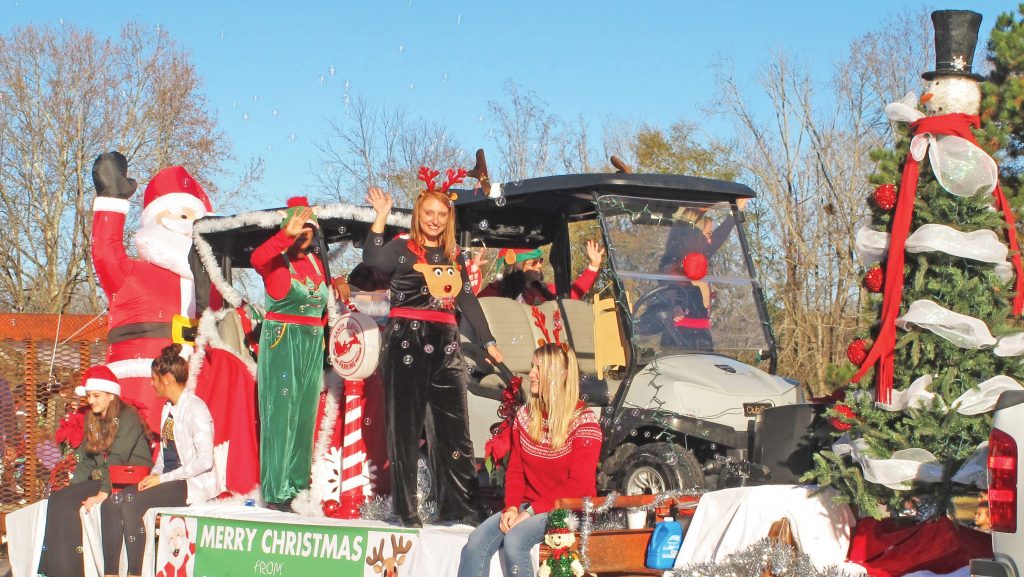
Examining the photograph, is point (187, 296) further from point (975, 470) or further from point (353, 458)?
point (975, 470)

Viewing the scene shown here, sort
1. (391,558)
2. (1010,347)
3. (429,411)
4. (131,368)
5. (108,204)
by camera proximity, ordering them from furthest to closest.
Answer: (108,204), (131,368), (429,411), (391,558), (1010,347)

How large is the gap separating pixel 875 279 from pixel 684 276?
2889 mm

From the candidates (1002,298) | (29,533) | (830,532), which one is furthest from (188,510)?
(1002,298)

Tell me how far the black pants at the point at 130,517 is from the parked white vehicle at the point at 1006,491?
540cm

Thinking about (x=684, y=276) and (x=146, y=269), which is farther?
(x=146, y=269)

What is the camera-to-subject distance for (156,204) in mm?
9688

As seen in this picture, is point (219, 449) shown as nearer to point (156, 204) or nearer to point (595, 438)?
point (156, 204)

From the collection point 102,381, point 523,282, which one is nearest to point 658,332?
point 523,282

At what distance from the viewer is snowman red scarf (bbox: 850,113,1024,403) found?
5.22 meters

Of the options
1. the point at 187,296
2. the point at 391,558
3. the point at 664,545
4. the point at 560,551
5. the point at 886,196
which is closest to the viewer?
the point at 886,196

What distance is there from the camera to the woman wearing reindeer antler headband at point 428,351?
6.84m

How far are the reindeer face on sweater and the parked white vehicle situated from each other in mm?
3460

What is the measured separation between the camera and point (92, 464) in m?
8.29

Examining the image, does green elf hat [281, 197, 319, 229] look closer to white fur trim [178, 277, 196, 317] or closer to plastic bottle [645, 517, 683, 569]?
white fur trim [178, 277, 196, 317]
